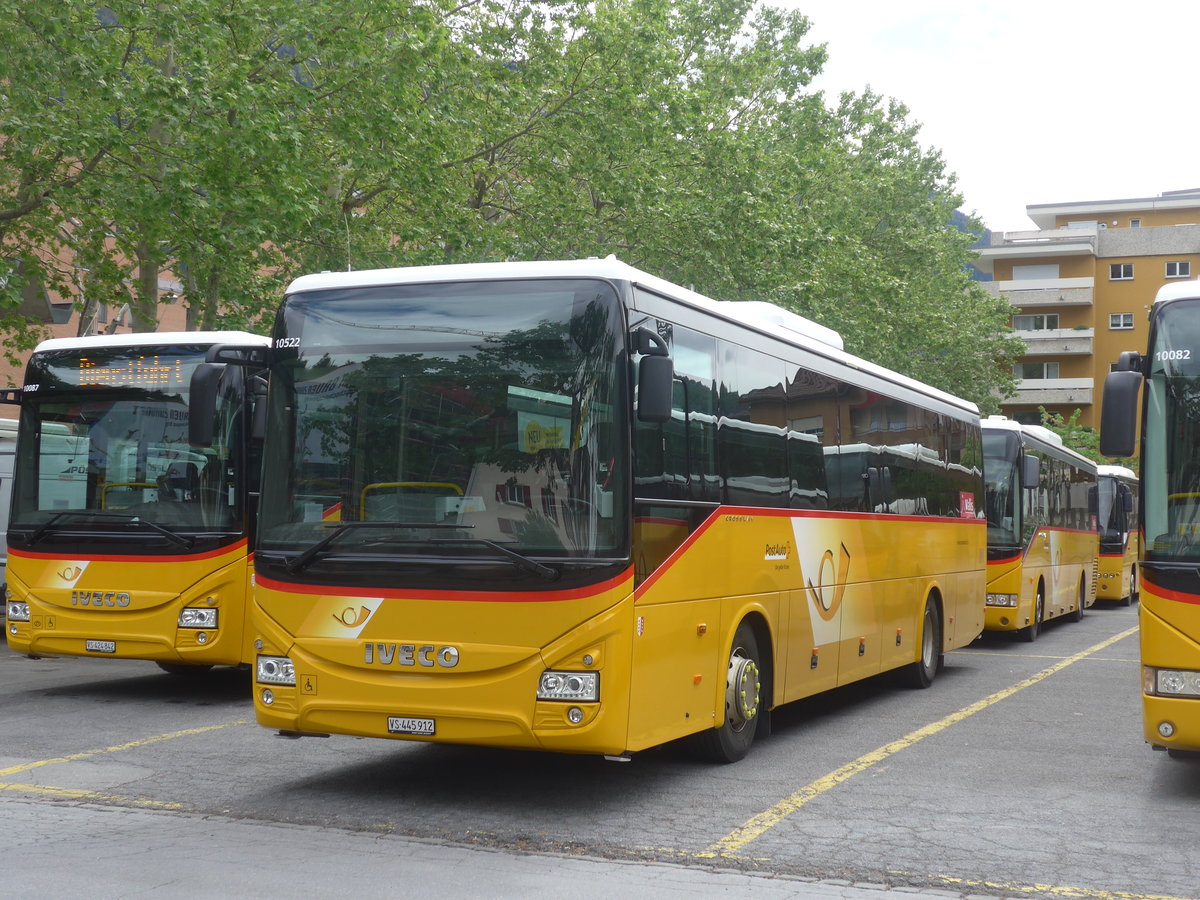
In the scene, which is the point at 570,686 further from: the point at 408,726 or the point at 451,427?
the point at 451,427

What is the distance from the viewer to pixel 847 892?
637 cm

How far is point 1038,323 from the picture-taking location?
88500mm

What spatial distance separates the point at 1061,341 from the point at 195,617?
80.8 m

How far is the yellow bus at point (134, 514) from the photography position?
12188 mm

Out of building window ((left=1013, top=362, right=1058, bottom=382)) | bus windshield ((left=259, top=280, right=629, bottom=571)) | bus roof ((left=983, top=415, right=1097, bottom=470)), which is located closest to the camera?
bus windshield ((left=259, top=280, right=629, bottom=571))

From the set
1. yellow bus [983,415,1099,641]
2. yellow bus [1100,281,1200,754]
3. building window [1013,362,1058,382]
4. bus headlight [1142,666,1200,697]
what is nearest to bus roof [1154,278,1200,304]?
yellow bus [1100,281,1200,754]

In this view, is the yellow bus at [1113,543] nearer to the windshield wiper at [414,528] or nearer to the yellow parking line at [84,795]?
the windshield wiper at [414,528]

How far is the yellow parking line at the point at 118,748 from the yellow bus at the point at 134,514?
1063 millimetres

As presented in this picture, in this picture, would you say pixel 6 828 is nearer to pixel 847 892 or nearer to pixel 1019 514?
pixel 847 892

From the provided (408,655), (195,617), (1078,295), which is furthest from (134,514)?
(1078,295)

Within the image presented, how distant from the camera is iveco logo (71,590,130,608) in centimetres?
1223

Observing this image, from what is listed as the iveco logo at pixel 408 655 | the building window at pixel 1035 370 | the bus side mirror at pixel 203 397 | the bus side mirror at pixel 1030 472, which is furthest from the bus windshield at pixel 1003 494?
A: the building window at pixel 1035 370

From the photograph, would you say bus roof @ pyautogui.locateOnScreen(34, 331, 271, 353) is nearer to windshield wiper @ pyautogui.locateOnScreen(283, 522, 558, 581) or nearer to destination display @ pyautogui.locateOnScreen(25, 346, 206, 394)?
destination display @ pyautogui.locateOnScreen(25, 346, 206, 394)

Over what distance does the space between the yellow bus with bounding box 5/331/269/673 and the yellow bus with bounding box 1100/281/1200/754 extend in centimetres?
703
